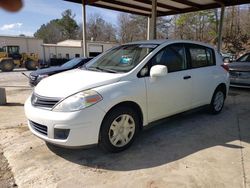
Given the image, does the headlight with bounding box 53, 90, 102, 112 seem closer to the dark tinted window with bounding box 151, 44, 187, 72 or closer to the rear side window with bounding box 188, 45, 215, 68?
the dark tinted window with bounding box 151, 44, 187, 72

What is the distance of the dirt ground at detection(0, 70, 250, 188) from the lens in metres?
2.90

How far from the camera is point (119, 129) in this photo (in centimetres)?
348

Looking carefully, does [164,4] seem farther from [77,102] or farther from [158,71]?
[77,102]

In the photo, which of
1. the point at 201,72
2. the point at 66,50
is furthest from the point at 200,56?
the point at 66,50

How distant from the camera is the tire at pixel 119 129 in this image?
3.30 metres

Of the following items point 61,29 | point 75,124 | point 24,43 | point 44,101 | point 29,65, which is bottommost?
point 75,124

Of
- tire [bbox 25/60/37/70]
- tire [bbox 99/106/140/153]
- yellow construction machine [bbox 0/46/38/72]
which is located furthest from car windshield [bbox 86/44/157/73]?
tire [bbox 25/60/37/70]

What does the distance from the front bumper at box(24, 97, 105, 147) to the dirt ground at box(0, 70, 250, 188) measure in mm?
373

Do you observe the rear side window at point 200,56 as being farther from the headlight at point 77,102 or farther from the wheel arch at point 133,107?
the headlight at point 77,102

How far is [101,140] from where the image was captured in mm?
3318

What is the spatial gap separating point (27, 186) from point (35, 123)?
2.88 feet

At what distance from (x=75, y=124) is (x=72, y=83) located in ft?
2.12

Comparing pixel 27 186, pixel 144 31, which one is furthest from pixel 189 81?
pixel 144 31

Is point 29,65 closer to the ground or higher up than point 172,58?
closer to the ground
